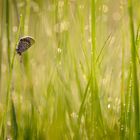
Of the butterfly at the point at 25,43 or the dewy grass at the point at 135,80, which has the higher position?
the butterfly at the point at 25,43

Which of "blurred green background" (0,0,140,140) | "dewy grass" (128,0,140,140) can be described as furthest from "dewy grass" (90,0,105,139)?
"dewy grass" (128,0,140,140)

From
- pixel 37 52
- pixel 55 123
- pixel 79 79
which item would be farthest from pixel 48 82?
pixel 37 52

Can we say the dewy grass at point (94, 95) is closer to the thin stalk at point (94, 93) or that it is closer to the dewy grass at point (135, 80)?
the thin stalk at point (94, 93)

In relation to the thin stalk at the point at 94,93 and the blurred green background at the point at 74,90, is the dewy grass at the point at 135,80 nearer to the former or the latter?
the blurred green background at the point at 74,90

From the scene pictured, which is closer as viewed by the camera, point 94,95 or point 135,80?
point 135,80

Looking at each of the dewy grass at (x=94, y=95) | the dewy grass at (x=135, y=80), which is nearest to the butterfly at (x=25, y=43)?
the dewy grass at (x=94, y=95)

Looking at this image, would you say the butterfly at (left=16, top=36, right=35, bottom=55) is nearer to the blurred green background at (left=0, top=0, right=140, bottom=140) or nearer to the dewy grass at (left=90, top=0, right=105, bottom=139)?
the blurred green background at (left=0, top=0, right=140, bottom=140)

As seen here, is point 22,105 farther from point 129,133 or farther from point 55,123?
point 129,133

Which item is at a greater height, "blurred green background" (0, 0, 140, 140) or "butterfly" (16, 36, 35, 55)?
"butterfly" (16, 36, 35, 55)

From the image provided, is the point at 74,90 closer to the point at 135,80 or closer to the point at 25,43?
the point at 25,43

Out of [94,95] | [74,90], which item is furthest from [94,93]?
[74,90]

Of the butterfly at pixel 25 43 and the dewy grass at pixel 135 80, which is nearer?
the dewy grass at pixel 135 80
